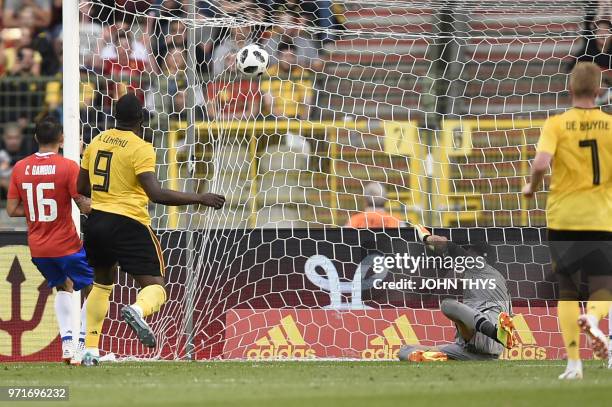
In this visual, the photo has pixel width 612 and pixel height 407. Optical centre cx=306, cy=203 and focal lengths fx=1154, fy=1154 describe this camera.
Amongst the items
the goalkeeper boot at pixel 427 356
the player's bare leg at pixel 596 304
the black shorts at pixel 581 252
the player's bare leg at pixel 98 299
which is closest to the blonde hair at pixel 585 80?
the black shorts at pixel 581 252

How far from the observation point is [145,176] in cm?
867

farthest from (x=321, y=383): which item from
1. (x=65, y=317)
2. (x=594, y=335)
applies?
(x=65, y=317)

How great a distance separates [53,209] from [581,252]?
14.0 ft

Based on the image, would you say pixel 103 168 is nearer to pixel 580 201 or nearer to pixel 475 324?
pixel 475 324

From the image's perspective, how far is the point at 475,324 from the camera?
31.4ft

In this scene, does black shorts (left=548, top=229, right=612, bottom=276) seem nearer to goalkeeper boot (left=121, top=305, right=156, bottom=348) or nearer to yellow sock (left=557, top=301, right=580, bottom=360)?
yellow sock (left=557, top=301, right=580, bottom=360)

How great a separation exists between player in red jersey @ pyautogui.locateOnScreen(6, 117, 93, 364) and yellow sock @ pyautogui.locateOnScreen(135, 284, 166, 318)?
3.00 feet

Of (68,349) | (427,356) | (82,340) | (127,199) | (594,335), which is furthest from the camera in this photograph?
(427,356)

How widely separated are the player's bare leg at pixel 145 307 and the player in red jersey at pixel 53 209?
783mm

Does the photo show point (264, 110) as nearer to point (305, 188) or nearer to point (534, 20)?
point (305, 188)

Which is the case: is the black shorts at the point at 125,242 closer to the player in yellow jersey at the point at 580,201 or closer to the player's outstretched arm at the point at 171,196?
the player's outstretched arm at the point at 171,196

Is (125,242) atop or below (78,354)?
atop

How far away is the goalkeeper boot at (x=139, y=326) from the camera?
8117mm

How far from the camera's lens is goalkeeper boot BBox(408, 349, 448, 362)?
9836 millimetres
